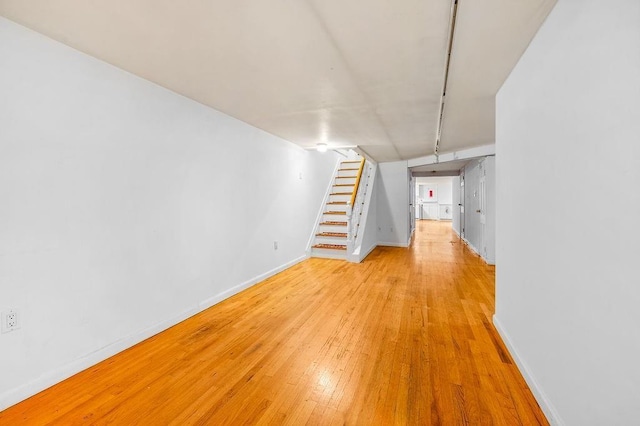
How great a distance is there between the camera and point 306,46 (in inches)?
69.9

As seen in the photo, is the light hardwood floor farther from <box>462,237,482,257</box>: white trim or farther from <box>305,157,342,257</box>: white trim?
<box>462,237,482,257</box>: white trim

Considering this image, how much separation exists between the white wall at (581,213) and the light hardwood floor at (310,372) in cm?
47

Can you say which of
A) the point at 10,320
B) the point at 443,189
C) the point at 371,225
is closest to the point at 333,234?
the point at 371,225

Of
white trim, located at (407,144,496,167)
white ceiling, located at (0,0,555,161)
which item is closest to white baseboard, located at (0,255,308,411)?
white ceiling, located at (0,0,555,161)

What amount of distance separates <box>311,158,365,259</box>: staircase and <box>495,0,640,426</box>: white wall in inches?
145

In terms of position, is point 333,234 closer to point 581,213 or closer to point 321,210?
point 321,210

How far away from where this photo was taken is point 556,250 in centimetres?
140

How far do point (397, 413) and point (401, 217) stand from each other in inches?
231

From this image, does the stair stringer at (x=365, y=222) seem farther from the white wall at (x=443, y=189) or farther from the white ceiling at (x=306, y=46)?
the white wall at (x=443, y=189)

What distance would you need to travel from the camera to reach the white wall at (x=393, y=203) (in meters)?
7.00

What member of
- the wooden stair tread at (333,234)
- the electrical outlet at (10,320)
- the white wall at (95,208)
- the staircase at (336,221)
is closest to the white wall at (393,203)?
the staircase at (336,221)

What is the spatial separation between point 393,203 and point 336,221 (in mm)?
1954

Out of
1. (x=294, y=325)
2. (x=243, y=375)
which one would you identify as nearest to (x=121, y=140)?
(x=243, y=375)

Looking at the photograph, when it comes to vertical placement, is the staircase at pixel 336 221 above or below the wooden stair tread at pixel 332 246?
above
